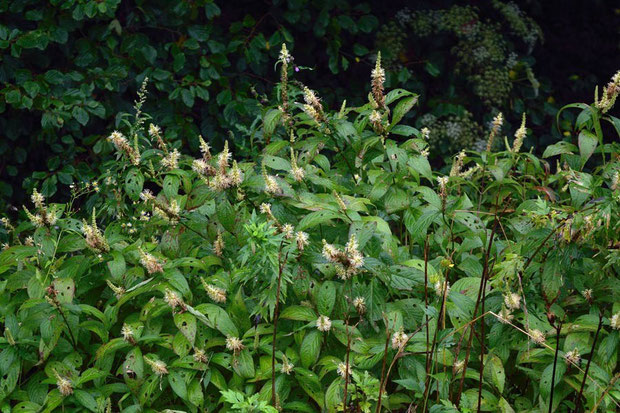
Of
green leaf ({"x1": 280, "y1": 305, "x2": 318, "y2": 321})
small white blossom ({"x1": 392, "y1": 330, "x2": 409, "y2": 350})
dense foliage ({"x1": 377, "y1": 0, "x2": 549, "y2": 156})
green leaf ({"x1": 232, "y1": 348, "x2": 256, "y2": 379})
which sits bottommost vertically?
dense foliage ({"x1": 377, "y1": 0, "x2": 549, "y2": 156})

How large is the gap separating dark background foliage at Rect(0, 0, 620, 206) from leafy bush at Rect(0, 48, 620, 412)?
5.93ft

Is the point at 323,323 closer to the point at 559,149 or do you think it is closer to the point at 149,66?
the point at 559,149

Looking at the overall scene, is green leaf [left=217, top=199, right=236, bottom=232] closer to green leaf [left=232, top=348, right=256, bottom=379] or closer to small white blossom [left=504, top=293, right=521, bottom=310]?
green leaf [left=232, top=348, right=256, bottom=379]

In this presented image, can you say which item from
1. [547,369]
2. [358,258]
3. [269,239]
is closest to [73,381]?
[269,239]

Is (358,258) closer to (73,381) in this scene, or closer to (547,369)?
(547,369)

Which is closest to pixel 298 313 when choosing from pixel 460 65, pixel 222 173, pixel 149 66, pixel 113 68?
pixel 222 173

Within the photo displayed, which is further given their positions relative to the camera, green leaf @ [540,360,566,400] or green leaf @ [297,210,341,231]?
green leaf @ [297,210,341,231]

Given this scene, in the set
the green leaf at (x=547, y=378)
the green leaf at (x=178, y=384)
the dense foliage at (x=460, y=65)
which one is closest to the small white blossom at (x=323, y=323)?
the green leaf at (x=178, y=384)

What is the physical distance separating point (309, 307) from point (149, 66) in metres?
2.72

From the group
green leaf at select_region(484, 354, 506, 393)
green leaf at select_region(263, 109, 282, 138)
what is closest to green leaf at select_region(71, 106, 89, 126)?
green leaf at select_region(263, 109, 282, 138)

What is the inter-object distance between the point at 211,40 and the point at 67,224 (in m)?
2.28

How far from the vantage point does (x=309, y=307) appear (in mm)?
2182

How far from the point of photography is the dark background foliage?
4.16 meters

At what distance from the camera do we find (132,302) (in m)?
2.35
